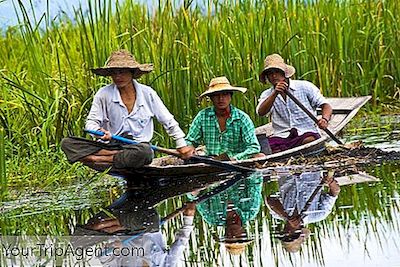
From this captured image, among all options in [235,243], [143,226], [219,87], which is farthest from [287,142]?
[235,243]

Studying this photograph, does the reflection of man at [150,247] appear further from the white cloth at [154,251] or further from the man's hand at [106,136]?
A: the man's hand at [106,136]

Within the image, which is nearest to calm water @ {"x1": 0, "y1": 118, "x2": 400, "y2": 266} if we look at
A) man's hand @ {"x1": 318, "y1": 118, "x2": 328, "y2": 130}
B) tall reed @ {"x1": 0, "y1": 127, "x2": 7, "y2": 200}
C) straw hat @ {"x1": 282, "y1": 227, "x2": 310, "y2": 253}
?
straw hat @ {"x1": 282, "y1": 227, "x2": 310, "y2": 253}

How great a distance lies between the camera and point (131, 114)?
7887 millimetres

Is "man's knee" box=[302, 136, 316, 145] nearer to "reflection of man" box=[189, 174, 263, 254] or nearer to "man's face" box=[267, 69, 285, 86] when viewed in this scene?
"man's face" box=[267, 69, 285, 86]

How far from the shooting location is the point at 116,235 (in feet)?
20.1

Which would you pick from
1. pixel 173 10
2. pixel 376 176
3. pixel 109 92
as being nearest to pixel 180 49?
pixel 173 10

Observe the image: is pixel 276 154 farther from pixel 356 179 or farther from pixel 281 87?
pixel 356 179

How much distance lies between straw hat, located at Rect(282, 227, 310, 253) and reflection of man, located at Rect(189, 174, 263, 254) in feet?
0.71

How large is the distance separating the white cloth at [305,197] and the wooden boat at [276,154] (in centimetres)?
40

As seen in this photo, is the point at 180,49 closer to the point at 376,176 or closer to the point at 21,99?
the point at 21,99

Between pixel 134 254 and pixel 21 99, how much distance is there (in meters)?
3.85

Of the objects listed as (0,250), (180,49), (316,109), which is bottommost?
(0,250)

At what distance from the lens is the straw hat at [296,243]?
5.44 metres

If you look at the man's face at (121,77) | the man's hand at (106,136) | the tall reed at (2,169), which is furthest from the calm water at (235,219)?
the man's face at (121,77)
